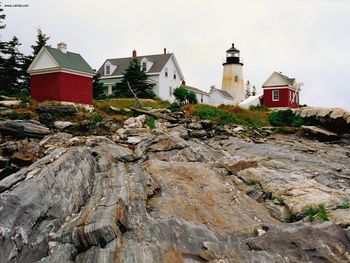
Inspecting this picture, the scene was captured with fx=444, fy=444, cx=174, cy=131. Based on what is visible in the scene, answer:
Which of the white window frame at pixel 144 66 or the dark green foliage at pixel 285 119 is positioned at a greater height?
the white window frame at pixel 144 66

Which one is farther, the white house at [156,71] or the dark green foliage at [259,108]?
the white house at [156,71]

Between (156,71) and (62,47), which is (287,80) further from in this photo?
(62,47)

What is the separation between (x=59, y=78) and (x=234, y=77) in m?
34.8

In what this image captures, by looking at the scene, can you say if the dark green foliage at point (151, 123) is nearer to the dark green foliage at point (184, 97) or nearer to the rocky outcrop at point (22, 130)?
the rocky outcrop at point (22, 130)

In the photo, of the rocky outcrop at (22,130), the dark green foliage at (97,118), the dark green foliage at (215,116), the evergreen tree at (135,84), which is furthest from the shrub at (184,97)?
the rocky outcrop at (22,130)

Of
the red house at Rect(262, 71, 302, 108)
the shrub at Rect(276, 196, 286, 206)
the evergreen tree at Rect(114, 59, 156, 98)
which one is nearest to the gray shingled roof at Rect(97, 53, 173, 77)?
the evergreen tree at Rect(114, 59, 156, 98)

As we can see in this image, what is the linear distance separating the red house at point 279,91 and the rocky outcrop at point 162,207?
3348cm

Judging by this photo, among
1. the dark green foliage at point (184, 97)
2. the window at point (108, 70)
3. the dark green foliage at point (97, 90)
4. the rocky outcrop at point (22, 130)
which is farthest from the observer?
the window at point (108, 70)

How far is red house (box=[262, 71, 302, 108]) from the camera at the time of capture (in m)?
54.0

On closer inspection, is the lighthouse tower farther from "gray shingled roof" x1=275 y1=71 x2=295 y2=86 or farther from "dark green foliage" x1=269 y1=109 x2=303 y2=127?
"dark green foliage" x1=269 y1=109 x2=303 y2=127

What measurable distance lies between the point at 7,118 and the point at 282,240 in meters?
19.4

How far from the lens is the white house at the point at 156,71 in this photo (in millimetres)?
53438

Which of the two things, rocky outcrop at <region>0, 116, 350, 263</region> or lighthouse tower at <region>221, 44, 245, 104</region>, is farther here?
lighthouse tower at <region>221, 44, 245, 104</region>

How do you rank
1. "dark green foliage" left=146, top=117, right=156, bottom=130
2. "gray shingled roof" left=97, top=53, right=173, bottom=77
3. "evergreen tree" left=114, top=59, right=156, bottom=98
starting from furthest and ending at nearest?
"gray shingled roof" left=97, top=53, right=173, bottom=77, "evergreen tree" left=114, top=59, right=156, bottom=98, "dark green foliage" left=146, top=117, right=156, bottom=130
